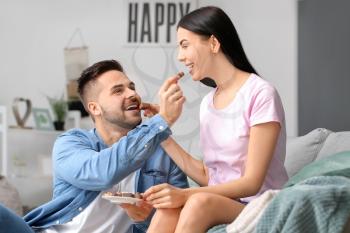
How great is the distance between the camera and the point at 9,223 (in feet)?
5.87

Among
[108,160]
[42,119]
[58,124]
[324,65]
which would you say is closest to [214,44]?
[108,160]

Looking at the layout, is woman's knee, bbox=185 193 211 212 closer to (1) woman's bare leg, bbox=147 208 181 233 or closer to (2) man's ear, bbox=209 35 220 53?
(1) woman's bare leg, bbox=147 208 181 233

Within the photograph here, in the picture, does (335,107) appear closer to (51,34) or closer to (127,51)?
(127,51)

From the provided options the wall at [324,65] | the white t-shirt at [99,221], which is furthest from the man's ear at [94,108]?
the wall at [324,65]

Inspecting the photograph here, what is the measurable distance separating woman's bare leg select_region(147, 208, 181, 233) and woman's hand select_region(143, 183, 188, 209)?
2cm

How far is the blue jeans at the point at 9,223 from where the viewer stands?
5.81 feet

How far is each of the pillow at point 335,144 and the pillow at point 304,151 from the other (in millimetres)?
33

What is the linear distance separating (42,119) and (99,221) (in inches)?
128

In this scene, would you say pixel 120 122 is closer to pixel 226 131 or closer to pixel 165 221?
pixel 226 131

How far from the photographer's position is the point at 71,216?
2.04 m

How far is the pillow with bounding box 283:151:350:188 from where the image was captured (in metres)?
1.74

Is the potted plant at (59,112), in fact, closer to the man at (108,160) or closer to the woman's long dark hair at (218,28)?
the man at (108,160)

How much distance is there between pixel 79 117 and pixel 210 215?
12.1 ft

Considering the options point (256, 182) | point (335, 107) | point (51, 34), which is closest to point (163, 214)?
point (256, 182)
